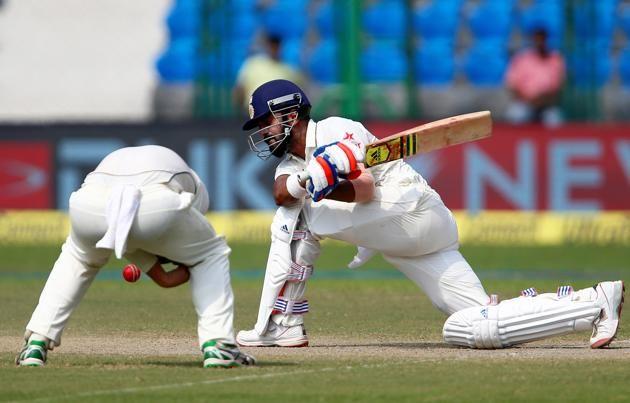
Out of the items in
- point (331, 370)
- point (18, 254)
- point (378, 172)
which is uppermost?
point (378, 172)

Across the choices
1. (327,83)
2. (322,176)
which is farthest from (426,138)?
(327,83)

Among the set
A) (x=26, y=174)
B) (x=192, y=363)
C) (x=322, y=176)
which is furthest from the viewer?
(x=26, y=174)

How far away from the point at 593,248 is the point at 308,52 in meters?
5.03

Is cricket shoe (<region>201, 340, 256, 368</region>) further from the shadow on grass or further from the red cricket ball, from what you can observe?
the red cricket ball

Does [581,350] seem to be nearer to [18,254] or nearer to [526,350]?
[526,350]

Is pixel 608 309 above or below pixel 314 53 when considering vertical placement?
above

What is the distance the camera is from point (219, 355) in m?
5.66

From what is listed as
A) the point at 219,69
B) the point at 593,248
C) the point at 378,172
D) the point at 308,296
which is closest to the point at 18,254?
the point at 219,69

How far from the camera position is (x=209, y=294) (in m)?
5.64

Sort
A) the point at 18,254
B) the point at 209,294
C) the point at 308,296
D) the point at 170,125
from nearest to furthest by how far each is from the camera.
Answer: the point at 209,294 → the point at 308,296 → the point at 18,254 → the point at 170,125

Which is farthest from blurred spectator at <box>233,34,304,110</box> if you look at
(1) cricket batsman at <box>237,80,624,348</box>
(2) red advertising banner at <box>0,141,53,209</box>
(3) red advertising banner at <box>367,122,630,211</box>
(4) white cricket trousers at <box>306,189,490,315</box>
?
(4) white cricket trousers at <box>306,189,490,315</box>

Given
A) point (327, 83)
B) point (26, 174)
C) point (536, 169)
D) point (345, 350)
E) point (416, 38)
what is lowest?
point (26, 174)

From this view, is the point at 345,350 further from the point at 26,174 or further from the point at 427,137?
the point at 26,174

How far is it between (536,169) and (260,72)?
3.19 meters
